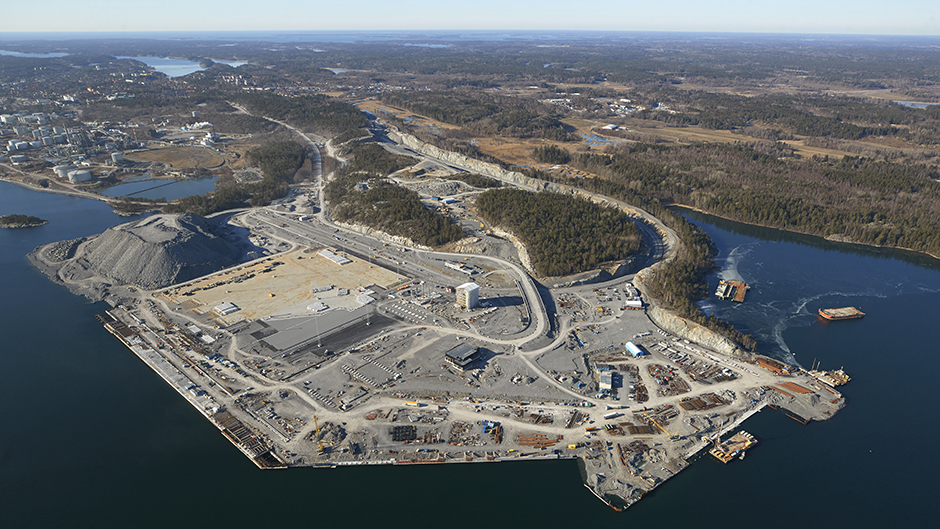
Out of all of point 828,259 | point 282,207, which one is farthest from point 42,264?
point 828,259

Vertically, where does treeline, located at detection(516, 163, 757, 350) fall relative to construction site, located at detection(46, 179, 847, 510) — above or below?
above

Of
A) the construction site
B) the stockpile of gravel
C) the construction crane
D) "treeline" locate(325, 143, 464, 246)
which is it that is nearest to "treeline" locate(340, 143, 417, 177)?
"treeline" locate(325, 143, 464, 246)

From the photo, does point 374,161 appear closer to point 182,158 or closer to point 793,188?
point 182,158

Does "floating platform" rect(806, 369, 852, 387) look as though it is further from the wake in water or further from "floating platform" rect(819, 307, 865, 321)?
"floating platform" rect(819, 307, 865, 321)

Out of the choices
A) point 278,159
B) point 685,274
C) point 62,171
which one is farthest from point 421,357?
point 62,171

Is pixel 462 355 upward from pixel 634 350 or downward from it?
upward

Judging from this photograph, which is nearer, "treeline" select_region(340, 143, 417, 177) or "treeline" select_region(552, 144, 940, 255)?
"treeline" select_region(552, 144, 940, 255)
